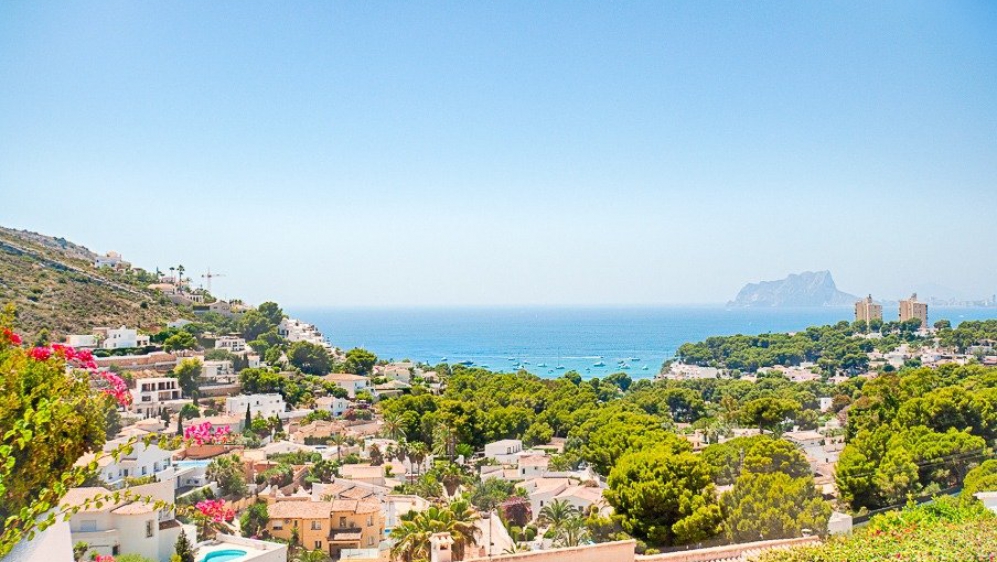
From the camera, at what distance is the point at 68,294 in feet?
144

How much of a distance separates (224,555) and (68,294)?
38390mm

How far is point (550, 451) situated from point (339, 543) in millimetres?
13031

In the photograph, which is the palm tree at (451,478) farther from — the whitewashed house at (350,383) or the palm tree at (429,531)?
the whitewashed house at (350,383)

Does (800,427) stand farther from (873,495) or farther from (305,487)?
(305,487)

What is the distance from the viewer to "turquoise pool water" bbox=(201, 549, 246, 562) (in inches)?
497

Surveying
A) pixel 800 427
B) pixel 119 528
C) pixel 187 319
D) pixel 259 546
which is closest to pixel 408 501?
pixel 259 546

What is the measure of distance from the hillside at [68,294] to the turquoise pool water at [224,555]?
91.7 feet

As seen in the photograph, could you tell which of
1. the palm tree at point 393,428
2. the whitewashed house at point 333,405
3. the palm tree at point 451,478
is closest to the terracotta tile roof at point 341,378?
the whitewashed house at point 333,405

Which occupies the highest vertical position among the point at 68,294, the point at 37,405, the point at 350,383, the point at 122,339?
the point at 68,294

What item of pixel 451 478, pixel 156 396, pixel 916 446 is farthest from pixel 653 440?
pixel 156 396

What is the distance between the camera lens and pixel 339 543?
16359 mm

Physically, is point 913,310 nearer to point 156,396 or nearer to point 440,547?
point 156,396

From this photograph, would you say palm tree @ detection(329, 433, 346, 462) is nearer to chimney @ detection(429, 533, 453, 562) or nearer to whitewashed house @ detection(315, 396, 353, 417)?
whitewashed house @ detection(315, 396, 353, 417)

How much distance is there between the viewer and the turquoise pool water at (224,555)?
41.4 ft
